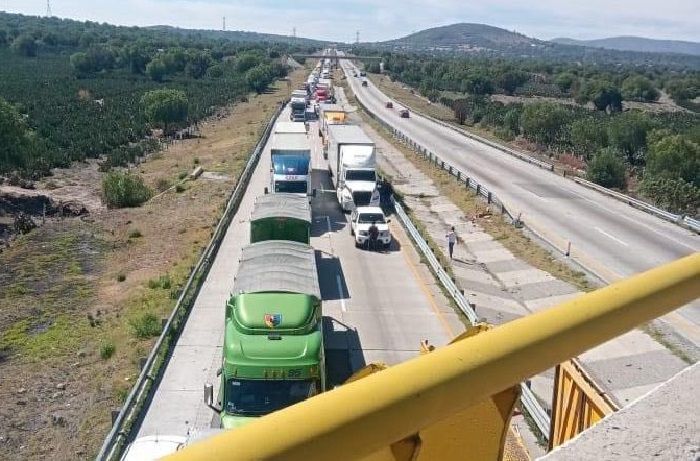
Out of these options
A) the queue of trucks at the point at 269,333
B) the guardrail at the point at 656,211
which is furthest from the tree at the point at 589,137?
the queue of trucks at the point at 269,333

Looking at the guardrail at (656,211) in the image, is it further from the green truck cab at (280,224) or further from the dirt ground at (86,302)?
the dirt ground at (86,302)

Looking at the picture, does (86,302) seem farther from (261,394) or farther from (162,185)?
(162,185)

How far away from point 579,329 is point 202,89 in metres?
127

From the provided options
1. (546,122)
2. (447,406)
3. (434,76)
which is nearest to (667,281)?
(447,406)

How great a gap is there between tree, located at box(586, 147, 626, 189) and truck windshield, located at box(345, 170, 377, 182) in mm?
22670

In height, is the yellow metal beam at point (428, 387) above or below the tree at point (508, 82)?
above

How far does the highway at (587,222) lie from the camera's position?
92.3ft

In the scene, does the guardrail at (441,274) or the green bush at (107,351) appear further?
the guardrail at (441,274)

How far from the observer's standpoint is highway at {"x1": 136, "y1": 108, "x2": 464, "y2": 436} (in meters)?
16.6

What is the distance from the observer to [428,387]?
1802 mm

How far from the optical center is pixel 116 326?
73.5 feet

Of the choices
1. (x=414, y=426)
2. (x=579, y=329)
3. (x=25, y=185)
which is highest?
(x=579, y=329)

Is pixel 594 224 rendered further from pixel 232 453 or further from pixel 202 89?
pixel 202 89

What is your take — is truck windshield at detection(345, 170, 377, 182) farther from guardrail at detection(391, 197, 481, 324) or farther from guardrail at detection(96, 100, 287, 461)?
guardrail at detection(96, 100, 287, 461)
